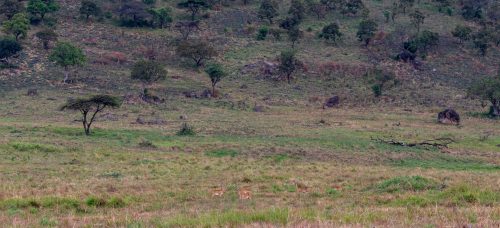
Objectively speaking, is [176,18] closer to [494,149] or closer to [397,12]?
[397,12]

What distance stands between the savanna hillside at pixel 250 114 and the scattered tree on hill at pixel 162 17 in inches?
11.1

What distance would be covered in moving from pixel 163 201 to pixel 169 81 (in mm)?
49802

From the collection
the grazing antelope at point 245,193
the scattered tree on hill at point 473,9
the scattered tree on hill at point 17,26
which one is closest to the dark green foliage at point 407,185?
the grazing antelope at point 245,193

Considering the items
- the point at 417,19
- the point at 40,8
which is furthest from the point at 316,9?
the point at 40,8

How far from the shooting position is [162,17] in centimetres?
7931

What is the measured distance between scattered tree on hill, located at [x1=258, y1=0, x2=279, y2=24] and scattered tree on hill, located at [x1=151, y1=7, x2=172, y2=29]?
13.0 m

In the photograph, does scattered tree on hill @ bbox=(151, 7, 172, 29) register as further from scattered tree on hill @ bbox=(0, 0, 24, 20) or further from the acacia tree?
the acacia tree

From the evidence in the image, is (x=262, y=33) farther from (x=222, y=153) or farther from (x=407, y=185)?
(x=407, y=185)

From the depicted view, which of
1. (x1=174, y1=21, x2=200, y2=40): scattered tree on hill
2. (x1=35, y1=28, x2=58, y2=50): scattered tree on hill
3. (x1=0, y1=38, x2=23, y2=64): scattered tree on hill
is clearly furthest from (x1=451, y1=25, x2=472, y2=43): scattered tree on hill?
(x1=0, y1=38, x2=23, y2=64): scattered tree on hill

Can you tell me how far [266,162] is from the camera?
28.2 meters

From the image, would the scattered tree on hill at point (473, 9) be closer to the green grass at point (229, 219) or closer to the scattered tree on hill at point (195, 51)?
the scattered tree on hill at point (195, 51)

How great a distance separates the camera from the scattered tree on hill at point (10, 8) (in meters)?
75.8

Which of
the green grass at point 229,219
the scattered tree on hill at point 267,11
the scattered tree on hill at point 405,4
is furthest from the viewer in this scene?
the scattered tree on hill at point 405,4

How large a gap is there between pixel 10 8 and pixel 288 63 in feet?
122
